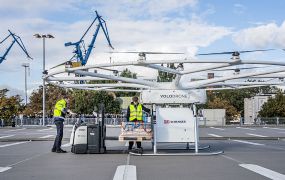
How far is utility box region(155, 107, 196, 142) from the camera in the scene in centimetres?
1548

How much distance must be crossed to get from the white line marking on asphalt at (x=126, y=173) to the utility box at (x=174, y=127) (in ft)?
12.5

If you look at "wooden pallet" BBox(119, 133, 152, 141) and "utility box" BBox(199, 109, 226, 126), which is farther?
"utility box" BBox(199, 109, 226, 126)

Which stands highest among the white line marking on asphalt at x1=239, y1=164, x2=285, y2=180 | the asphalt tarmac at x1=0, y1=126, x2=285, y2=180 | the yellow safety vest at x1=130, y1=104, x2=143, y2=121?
the yellow safety vest at x1=130, y1=104, x2=143, y2=121

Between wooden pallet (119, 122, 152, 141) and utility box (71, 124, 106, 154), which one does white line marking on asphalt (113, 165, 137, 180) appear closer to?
wooden pallet (119, 122, 152, 141)

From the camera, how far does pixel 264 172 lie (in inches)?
407

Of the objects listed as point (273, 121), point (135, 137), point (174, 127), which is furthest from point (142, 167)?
point (273, 121)

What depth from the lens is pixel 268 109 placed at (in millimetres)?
82625

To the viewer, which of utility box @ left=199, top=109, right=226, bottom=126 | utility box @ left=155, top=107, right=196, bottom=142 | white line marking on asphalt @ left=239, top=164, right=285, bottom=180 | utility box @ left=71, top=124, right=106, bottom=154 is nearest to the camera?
white line marking on asphalt @ left=239, top=164, right=285, bottom=180

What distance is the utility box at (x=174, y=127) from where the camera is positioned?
50.8 feet

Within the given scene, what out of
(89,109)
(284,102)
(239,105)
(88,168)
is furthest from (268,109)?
(88,168)

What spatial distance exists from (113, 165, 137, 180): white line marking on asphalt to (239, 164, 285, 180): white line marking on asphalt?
2.75 m

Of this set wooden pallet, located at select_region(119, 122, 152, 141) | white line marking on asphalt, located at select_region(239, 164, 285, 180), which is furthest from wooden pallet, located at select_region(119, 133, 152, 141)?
white line marking on asphalt, located at select_region(239, 164, 285, 180)

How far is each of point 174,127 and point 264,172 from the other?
5.48m

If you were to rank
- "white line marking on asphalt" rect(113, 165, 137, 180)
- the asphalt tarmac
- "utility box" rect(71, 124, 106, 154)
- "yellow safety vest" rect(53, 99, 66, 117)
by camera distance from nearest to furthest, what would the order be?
"white line marking on asphalt" rect(113, 165, 137, 180) < the asphalt tarmac < "utility box" rect(71, 124, 106, 154) < "yellow safety vest" rect(53, 99, 66, 117)
